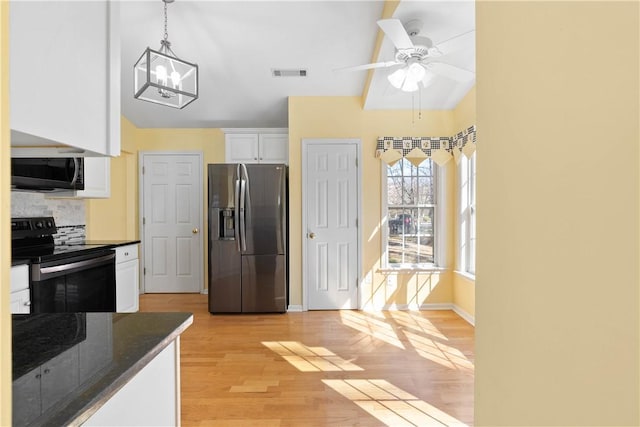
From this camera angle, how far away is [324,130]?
4.17 m

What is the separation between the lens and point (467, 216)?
3885 millimetres

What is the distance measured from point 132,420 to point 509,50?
1188 mm

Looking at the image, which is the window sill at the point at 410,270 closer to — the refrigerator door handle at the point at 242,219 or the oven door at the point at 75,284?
the refrigerator door handle at the point at 242,219

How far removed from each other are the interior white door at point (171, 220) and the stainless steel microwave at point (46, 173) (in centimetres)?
199

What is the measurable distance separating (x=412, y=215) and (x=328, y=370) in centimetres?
228

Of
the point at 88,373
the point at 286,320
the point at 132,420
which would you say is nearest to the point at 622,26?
the point at 88,373

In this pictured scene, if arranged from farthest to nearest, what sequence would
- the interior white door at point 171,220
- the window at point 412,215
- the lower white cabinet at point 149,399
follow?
the interior white door at point 171,220 < the window at point 412,215 < the lower white cabinet at point 149,399

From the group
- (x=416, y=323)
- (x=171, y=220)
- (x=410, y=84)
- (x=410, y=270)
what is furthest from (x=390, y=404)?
(x=171, y=220)

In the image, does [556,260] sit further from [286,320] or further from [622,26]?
[286,320]

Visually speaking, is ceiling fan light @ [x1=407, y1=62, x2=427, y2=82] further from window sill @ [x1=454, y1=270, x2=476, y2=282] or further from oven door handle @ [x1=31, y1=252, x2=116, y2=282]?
oven door handle @ [x1=31, y1=252, x2=116, y2=282]

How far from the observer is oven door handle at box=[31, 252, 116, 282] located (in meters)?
2.24

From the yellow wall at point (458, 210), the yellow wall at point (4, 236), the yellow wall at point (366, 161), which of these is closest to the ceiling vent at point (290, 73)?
the yellow wall at point (366, 161)

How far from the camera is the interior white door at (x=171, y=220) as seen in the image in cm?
502

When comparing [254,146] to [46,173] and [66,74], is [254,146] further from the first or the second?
[66,74]
